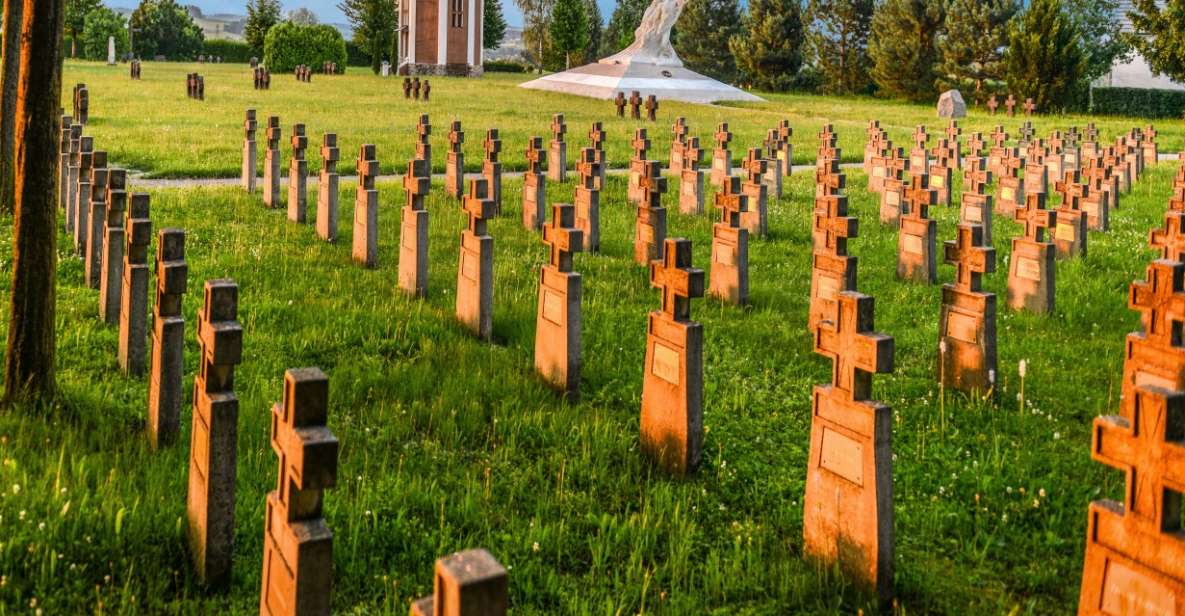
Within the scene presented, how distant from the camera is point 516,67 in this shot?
82.4 m

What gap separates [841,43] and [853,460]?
55725 mm

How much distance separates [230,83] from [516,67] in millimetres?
43060

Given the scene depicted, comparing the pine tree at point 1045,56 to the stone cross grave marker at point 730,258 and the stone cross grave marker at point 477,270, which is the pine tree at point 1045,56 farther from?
the stone cross grave marker at point 477,270

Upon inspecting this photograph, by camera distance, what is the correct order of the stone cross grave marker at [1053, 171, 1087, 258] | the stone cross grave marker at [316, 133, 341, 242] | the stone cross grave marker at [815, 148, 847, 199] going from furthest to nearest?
the stone cross grave marker at [815, 148, 847, 199] < the stone cross grave marker at [316, 133, 341, 242] < the stone cross grave marker at [1053, 171, 1087, 258]

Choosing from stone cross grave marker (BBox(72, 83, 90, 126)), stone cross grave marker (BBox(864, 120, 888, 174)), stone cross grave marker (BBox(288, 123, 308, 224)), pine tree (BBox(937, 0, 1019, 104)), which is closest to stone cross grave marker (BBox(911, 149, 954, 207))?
stone cross grave marker (BBox(864, 120, 888, 174))

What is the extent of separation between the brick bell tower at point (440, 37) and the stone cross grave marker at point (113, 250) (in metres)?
55.6

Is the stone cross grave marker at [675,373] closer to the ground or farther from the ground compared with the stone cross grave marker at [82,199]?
closer to the ground

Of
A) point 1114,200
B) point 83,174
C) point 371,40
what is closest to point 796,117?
point 1114,200

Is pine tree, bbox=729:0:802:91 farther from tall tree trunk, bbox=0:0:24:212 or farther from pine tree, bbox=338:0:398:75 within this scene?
tall tree trunk, bbox=0:0:24:212

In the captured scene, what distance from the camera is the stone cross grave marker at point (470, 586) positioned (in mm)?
2301

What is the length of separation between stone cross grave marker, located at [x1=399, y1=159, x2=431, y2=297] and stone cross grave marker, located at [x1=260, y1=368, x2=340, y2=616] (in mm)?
5192

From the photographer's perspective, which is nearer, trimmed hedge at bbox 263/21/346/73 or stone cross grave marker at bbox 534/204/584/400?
stone cross grave marker at bbox 534/204/584/400

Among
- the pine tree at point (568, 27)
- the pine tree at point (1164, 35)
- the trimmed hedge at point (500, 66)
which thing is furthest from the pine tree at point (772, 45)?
the trimmed hedge at point (500, 66)

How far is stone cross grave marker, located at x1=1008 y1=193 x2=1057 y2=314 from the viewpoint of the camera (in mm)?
8547
